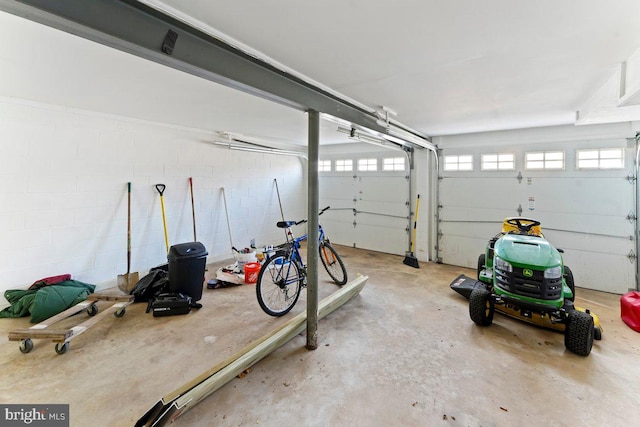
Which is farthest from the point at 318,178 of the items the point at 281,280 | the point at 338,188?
the point at 338,188

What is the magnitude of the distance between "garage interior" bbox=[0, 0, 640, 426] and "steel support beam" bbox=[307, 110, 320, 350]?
27 millimetres

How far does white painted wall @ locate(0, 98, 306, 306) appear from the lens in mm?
2992

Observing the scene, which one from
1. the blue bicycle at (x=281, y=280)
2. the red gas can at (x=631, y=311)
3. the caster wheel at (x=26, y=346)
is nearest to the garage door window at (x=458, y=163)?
the red gas can at (x=631, y=311)

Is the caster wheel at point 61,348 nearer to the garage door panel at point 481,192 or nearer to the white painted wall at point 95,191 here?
the white painted wall at point 95,191

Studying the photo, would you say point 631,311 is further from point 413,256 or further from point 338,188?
point 338,188

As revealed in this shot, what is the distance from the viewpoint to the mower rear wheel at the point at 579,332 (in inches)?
87.4

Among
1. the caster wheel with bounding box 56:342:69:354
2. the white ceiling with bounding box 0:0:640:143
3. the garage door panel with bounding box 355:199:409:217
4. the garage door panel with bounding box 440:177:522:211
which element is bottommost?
the caster wheel with bounding box 56:342:69:354

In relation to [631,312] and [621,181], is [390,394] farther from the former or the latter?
[621,181]

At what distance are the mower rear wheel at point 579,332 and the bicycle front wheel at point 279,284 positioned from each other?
254 centimetres

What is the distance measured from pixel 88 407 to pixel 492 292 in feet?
11.1

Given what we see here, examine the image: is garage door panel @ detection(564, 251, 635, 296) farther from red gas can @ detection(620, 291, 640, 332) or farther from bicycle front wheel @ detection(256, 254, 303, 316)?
bicycle front wheel @ detection(256, 254, 303, 316)

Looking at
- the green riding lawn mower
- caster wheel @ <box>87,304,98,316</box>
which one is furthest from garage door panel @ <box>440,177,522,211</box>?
caster wheel @ <box>87,304,98,316</box>

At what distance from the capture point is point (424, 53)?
72.3 inches

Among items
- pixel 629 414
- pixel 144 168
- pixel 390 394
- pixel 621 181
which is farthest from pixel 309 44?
pixel 621 181
